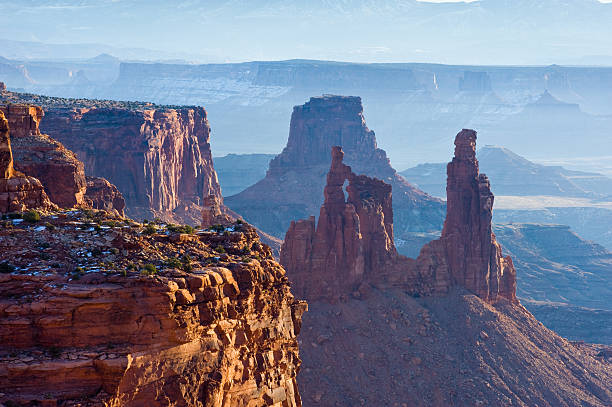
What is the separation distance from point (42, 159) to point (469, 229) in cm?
5282

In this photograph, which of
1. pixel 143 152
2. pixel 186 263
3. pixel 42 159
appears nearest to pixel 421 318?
pixel 42 159

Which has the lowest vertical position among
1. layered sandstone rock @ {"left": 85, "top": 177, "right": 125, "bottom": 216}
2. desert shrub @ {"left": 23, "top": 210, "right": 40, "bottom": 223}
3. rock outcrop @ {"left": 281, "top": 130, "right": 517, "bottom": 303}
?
rock outcrop @ {"left": 281, "top": 130, "right": 517, "bottom": 303}

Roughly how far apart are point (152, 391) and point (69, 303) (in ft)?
12.9

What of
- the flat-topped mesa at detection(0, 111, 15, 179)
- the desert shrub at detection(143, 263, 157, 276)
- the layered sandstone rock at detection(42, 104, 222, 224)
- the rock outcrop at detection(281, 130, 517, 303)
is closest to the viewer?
the desert shrub at detection(143, 263, 157, 276)

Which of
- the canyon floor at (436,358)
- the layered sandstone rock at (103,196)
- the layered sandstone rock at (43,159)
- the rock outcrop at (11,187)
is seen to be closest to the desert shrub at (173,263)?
the rock outcrop at (11,187)

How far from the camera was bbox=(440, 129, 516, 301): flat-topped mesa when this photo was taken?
106m

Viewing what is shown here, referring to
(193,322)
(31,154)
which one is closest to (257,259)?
(193,322)

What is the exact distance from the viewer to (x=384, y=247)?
10088 cm

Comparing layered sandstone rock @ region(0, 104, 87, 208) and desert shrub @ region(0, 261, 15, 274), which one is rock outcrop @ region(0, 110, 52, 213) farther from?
layered sandstone rock @ region(0, 104, 87, 208)

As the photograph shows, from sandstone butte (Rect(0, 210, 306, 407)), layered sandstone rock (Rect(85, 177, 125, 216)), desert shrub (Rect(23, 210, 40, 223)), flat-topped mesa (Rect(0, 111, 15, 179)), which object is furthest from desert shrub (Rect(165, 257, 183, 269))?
layered sandstone rock (Rect(85, 177, 125, 216))

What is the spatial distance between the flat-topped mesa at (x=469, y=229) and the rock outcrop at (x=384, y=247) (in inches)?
3.8

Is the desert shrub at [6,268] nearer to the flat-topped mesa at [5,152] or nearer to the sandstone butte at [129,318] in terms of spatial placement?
the sandstone butte at [129,318]

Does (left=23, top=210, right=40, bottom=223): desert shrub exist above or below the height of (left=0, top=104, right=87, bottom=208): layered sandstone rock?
above

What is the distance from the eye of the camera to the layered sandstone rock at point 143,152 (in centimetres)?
13312
